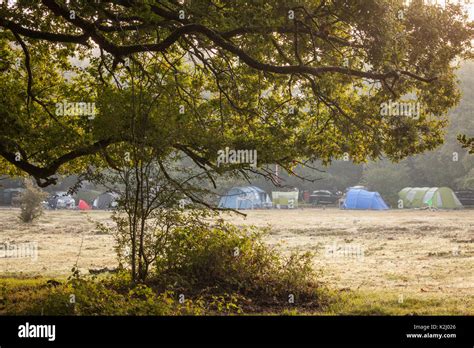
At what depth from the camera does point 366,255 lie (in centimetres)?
1984

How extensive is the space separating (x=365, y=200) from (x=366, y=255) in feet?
85.3

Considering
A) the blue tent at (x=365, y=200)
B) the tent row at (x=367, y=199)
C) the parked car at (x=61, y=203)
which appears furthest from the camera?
the parked car at (x=61, y=203)

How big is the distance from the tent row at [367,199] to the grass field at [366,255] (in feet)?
27.2

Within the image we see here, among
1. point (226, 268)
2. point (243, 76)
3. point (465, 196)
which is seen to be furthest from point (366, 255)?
point (465, 196)

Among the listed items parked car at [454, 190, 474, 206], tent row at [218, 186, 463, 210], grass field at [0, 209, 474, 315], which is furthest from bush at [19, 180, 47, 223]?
parked car at [454, 190, 474, 206]

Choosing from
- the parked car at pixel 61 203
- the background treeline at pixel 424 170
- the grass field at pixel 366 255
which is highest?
the background treeline at pixel 424 170

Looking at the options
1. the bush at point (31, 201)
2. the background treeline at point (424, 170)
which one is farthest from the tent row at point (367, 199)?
the bush at point (31, 201)

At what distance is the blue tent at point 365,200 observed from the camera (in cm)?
4516

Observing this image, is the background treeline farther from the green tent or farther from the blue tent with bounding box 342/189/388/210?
the blue tent with bounding box 342/189/388/210

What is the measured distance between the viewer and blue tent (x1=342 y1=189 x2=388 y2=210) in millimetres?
45156

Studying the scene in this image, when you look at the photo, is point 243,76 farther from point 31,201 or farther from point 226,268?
point 31,201

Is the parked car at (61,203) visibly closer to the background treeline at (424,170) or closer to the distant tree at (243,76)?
the background treeline at (424,170)
